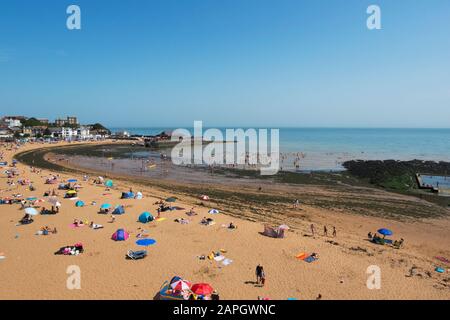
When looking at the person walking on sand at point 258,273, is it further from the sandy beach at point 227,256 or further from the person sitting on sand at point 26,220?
the person sitting on sand at point 26,220

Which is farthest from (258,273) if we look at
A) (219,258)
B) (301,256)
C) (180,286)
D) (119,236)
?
(119,236)

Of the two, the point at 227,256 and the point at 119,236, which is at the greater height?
the point at 119,236

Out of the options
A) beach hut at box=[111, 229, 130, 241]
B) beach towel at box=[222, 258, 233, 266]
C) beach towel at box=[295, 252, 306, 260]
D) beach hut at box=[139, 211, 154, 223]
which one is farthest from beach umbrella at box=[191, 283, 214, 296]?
beach hut at box=[139, 211, 154, 223]

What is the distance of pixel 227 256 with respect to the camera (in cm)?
1477

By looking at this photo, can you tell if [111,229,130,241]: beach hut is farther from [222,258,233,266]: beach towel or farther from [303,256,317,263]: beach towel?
[303,256,317,263]: beach towel

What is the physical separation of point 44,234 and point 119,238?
455 cm

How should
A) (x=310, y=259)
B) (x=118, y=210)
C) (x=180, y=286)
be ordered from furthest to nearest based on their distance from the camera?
(x=118, y=210)
(x=310, y=259)
(x=180, y=286)

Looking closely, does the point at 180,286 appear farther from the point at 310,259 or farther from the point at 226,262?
the point at 310,259

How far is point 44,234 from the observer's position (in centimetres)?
1691

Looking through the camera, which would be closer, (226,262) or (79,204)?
(226,262)

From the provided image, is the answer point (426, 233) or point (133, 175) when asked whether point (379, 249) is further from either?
point (133, 175)

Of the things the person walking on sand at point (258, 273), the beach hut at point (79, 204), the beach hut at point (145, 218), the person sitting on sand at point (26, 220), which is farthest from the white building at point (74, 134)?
the person walking on sand at point (258, 273)

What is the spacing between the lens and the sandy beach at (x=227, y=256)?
11.7m

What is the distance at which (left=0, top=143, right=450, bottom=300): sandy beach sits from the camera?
38.4ft
